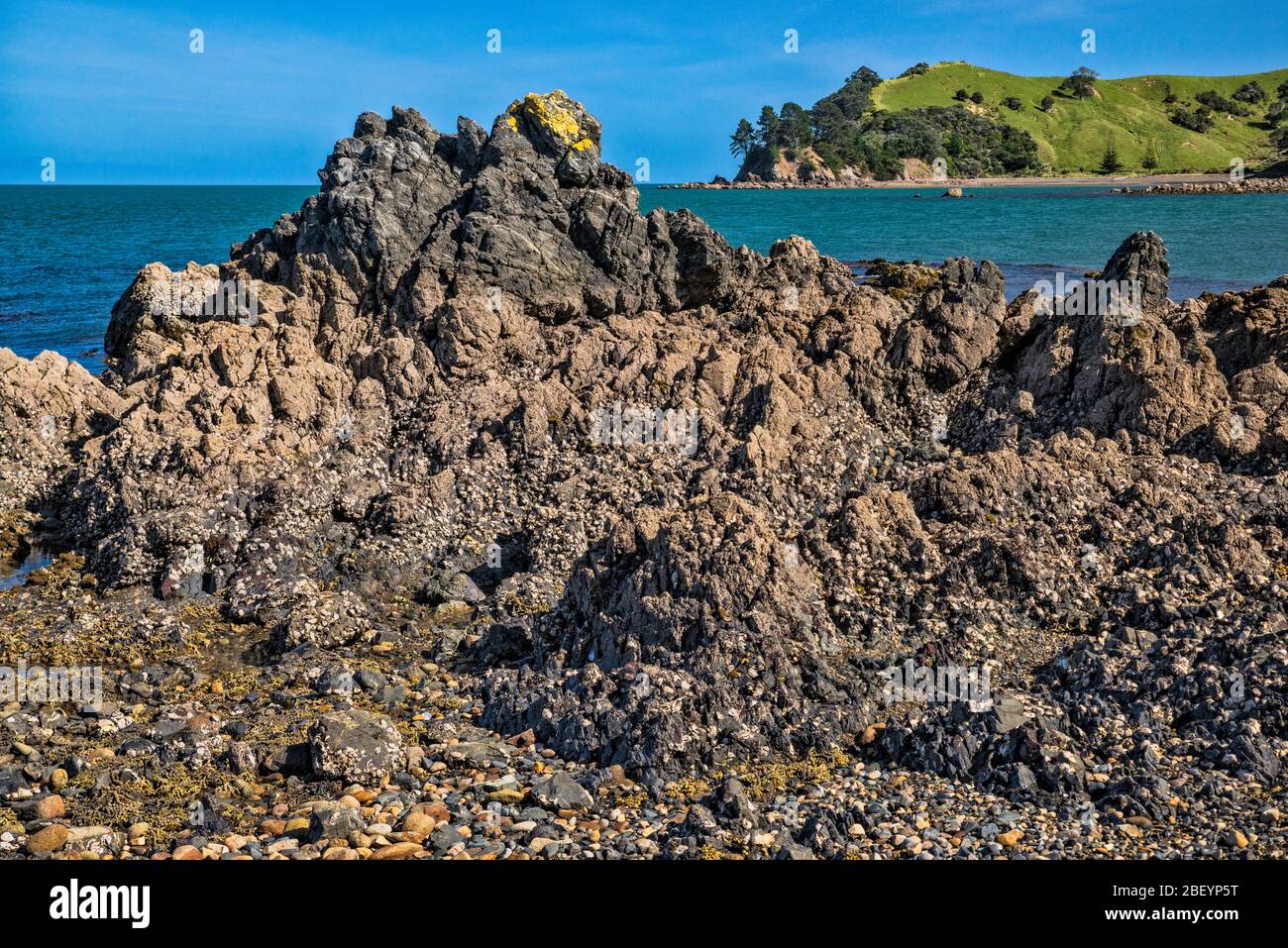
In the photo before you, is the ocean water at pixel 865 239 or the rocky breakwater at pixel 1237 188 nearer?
the ocean water at pixel 865 239

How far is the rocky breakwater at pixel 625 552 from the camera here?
42.3 ft

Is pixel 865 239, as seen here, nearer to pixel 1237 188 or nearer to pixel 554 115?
pixel 554 115

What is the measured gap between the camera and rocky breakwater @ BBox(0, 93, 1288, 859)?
1291 cm

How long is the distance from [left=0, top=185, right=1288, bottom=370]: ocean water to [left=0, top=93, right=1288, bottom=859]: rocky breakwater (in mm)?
23213

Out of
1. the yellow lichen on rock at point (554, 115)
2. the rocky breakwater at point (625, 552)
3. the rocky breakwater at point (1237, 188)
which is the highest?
the rocky breakwater at point (1237, 188)

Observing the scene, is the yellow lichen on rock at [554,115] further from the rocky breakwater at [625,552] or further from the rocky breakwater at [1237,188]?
the rocky breakwater at [1237,188]

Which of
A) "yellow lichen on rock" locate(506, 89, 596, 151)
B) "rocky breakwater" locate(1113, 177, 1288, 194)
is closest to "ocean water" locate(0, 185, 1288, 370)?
"rocky breakwater" locate(1113, 177, 1288, 194)

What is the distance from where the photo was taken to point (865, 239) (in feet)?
347

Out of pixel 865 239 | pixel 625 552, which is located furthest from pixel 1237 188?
pixel 625 552

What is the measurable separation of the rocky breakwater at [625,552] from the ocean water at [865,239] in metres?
23.2

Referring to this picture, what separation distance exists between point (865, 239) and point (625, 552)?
315 ft

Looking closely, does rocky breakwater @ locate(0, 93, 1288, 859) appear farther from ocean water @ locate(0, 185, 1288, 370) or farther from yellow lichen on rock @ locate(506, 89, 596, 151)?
ocean water @ locate(0, 185, 1288, 370)

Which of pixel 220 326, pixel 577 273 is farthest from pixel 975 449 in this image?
pixel 220 326

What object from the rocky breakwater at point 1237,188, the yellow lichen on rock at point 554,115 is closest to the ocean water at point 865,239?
the rocky breakwater at point 1237,188
